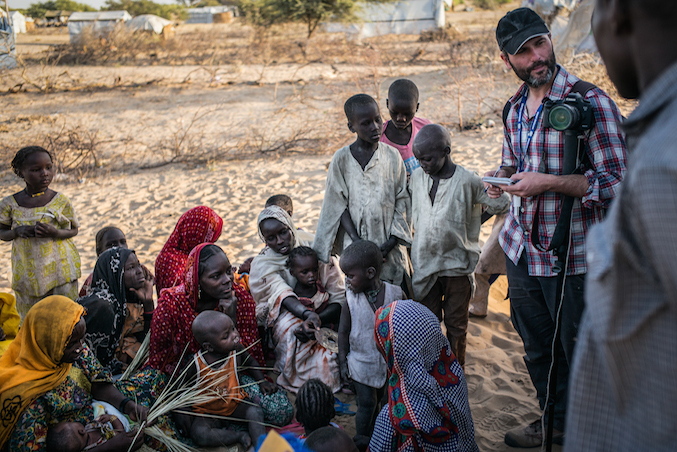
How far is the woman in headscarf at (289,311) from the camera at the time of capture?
338 centimetres

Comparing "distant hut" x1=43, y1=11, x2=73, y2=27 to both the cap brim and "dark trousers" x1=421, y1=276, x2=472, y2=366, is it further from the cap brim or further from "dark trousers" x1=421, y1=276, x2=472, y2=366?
the cap brim

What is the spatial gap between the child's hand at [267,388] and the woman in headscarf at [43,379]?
806mm

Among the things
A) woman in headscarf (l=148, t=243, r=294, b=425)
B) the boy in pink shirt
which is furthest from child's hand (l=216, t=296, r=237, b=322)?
the boy in pink shirt

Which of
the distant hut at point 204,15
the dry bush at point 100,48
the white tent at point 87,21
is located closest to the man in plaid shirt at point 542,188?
the dry bush at point 100,48

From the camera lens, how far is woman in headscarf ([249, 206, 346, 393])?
11.1ft

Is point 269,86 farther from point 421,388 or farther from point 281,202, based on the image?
point 421,388

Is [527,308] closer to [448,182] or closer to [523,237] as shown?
[523,237]

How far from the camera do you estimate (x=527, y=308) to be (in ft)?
8.98

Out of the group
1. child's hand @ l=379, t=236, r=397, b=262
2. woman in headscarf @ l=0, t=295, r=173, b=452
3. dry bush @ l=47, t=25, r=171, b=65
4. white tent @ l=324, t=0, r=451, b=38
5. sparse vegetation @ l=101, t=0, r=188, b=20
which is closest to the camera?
woman in headscarf @ l=0, t=295, r=173, b=452

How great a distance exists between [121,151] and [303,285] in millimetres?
7324

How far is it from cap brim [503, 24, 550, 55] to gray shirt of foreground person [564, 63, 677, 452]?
1656mm

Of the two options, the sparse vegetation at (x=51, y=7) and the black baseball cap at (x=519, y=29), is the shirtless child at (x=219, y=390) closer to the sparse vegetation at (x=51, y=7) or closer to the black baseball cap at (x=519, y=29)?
the black baseball cap at (x=519, y=29)

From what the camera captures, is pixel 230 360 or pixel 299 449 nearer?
pixel 299 449

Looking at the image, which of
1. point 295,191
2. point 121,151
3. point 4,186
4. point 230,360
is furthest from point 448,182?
point 121,151
